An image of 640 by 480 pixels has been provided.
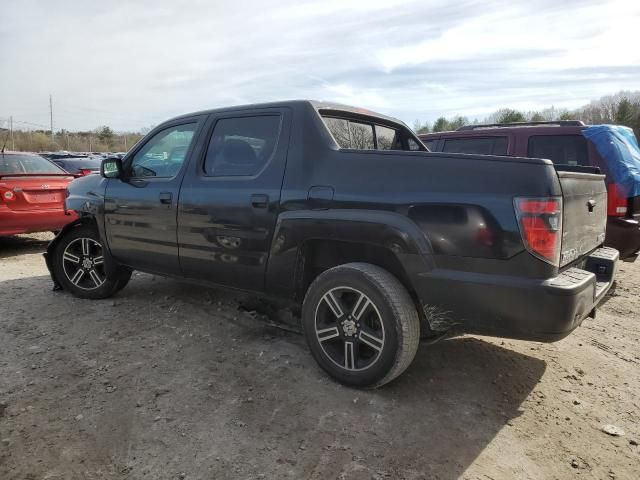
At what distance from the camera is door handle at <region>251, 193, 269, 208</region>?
11.0 feet

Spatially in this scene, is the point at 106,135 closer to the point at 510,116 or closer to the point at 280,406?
the point at 510,116

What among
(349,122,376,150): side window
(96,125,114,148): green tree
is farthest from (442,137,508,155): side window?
(96,125,114,148): green tree

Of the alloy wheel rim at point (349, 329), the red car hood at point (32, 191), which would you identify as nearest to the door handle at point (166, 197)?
the alloy wheel rim at point (349, 329)

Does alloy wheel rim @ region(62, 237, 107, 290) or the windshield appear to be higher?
the windshield

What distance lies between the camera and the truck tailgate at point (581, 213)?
2.63m

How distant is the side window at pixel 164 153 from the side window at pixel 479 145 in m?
3.89

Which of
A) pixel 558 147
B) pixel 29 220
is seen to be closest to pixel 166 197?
pixel 29 220

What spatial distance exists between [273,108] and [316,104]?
337 millimetres

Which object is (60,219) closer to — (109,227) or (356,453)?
(109,227)

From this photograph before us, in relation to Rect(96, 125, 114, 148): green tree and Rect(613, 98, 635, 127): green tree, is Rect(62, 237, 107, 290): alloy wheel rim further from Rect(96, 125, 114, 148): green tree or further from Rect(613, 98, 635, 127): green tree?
Rect(96, 125, 114, 148): green tree

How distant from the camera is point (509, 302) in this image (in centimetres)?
251

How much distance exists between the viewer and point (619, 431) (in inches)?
107

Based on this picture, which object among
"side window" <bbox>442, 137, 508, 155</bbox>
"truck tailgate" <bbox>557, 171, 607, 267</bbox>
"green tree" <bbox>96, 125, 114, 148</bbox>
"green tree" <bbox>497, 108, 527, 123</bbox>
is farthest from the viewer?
"green tree" <bbox>96, 125, 114, 148</bbox>

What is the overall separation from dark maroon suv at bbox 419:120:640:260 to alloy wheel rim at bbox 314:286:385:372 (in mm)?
3125
